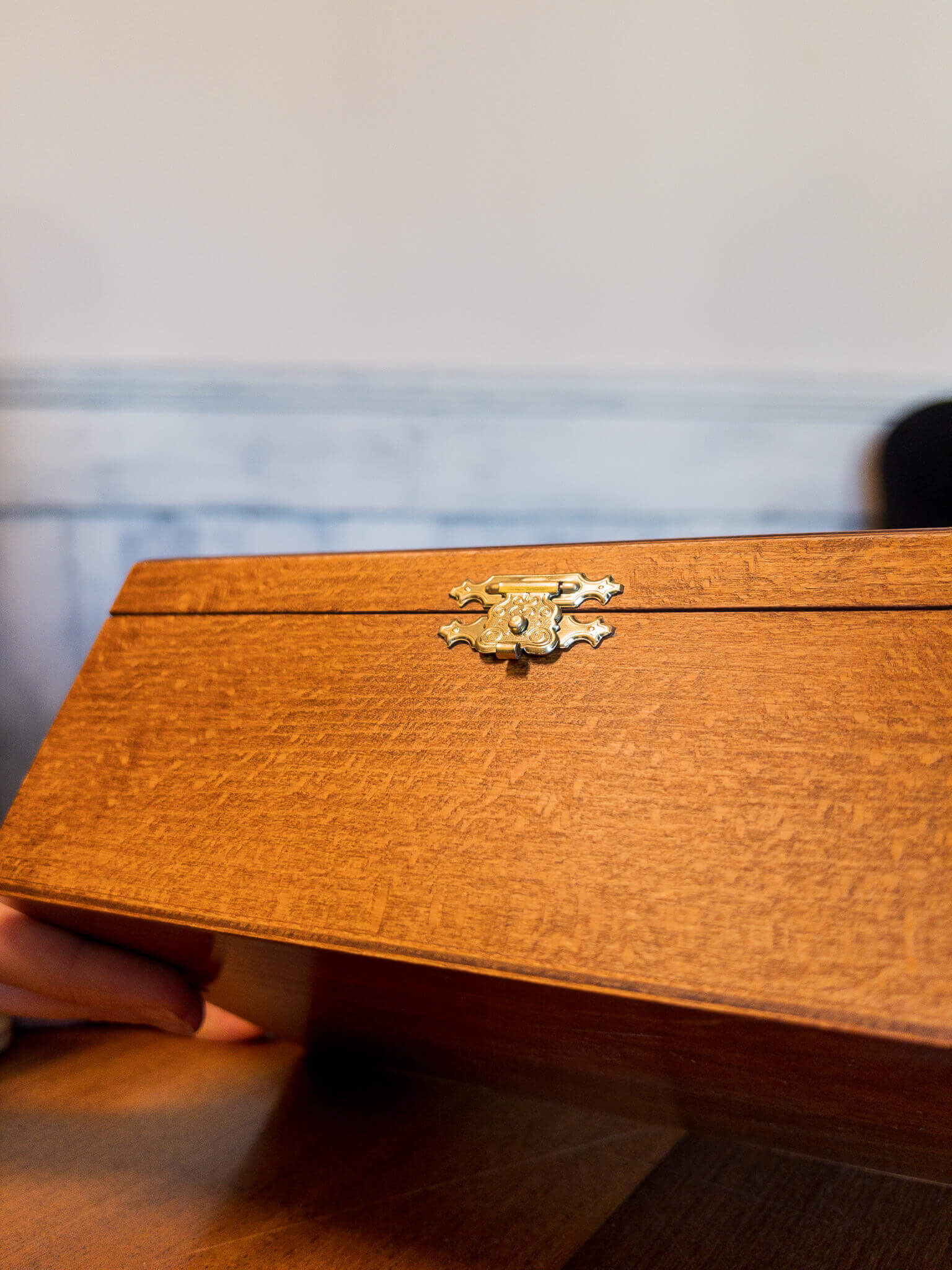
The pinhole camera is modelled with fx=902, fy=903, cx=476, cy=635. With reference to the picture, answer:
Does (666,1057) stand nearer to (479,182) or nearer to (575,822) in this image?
(575,822)

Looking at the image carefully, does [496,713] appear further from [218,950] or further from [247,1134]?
[247,1134]

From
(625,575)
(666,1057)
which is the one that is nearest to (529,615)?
(625,575)

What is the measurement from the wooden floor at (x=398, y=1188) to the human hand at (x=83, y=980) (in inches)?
3.8

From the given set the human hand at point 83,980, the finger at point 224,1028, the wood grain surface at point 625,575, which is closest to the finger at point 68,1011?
the human hand at point 83,980

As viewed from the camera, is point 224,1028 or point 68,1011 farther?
point 224,1028

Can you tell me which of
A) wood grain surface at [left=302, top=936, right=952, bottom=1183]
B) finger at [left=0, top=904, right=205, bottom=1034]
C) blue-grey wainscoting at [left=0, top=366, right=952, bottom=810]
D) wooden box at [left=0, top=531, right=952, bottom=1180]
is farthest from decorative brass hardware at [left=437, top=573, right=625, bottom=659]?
blue-grey wainscoting at [left=0, top=366, right=952, bottom=810]

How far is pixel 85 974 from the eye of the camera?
2.10 feet

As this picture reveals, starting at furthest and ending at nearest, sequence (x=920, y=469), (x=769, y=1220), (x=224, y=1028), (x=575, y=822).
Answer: (x=920, y=469), (x=224, y=1028), (x=769, y=1220), (x=575, y=822)

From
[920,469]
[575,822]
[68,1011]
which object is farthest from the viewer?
[920,469]

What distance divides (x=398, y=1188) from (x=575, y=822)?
35 cm

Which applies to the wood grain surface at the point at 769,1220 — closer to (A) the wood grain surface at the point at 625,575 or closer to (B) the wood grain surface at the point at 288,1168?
(B) the wood grain surface at the point at 288,1168

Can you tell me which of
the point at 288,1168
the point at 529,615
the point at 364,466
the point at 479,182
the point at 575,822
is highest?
the point at 479,182

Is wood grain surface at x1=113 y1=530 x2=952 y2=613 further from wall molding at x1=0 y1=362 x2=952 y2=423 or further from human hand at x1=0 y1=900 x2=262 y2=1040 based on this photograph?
wall molding at x1=0 y1=362 x2=952 y2=423

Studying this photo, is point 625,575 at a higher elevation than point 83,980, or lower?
higher
